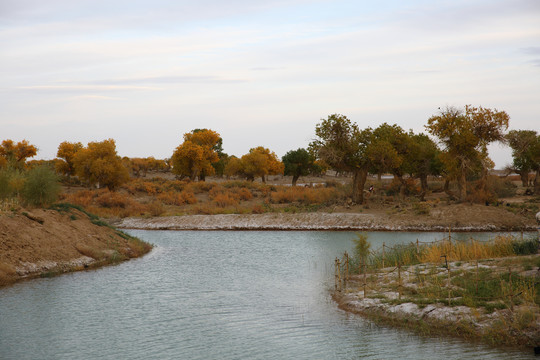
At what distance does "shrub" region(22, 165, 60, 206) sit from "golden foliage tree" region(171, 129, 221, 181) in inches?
2137

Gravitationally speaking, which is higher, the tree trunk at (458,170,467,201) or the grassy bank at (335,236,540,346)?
the tree trunk at (458,170,467,201)

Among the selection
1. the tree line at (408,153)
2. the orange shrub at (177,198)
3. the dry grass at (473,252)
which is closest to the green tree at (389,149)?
the tree line at (408,153)

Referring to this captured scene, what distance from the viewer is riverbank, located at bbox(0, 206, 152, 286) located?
27.0 meters

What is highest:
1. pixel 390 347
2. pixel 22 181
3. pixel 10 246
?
pixel 22 181

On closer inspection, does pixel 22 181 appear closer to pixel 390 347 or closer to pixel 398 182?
pixel 390 347

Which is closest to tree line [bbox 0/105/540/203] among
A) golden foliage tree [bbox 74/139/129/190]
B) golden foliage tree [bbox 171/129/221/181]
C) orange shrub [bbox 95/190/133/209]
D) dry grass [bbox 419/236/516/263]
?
golden foliage tree [bbox 74/139/129/190]

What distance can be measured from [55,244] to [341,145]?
2888 centimetres

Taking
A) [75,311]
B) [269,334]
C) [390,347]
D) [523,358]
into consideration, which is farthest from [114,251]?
[523,358]

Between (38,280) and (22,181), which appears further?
(22,181)

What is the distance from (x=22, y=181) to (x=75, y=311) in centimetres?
1599

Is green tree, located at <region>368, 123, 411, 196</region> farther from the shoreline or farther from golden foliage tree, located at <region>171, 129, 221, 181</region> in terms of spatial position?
golden foliage tree, located at <region>171, 129, 221, 181</region>

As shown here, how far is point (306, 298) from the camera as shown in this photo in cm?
2170

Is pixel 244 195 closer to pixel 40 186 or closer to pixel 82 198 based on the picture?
pixel 82 198

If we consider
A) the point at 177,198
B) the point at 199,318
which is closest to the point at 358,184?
the point at 177,198
